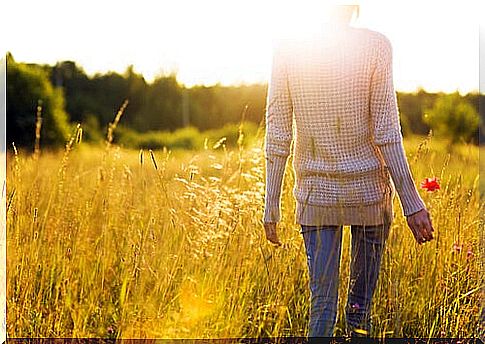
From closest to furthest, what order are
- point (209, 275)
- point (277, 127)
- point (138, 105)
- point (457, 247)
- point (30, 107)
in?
point (277, 127), point (457, 247), point (209, 275), point (30, 107), point (138, 105)

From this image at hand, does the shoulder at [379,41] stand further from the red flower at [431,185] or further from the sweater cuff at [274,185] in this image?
the red flower at [431,185]

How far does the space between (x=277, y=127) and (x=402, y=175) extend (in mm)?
383

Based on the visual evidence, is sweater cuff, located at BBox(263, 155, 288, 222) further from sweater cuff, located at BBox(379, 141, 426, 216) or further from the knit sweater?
sweater cuff, located at BBox(379, 141, 426, 216)

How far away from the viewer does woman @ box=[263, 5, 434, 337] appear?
2438 mm

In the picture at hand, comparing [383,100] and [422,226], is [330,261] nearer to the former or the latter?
[422,226]

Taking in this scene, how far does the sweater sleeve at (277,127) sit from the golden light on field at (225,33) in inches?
6.4

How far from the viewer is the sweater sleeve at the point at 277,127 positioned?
252 cm

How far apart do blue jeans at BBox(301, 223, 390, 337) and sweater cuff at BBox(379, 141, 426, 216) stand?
0.33 feet

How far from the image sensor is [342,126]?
246cm

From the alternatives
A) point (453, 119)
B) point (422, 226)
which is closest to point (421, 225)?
point (422, 226)

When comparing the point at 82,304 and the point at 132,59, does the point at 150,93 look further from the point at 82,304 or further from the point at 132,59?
the point at 82,304

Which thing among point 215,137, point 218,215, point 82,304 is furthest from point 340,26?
point 215,137

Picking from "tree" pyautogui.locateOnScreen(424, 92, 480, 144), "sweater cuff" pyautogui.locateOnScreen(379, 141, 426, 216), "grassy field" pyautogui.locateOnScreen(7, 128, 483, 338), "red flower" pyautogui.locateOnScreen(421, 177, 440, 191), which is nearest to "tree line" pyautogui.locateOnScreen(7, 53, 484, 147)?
"tree" pyautogui.locateOnScreen(424, 92, 480, 144)

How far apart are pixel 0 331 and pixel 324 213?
1.25 meters
